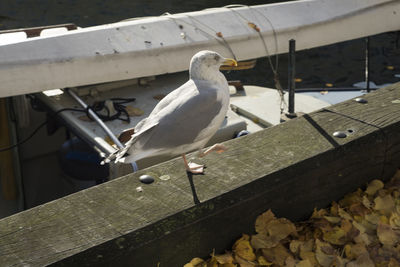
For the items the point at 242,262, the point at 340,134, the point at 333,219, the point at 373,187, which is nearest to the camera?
the point at 242,262

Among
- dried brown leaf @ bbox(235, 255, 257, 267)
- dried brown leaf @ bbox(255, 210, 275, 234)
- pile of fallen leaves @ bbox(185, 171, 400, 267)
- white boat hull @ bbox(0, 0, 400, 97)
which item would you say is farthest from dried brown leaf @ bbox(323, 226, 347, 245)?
white boat hull @ bbox(0, 0, 400, 97)

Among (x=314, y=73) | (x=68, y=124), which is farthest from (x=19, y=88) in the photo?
(x=314, y=73)

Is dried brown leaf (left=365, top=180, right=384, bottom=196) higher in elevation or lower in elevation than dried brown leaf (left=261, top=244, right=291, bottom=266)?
higher

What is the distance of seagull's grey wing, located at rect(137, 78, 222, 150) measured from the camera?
272cm

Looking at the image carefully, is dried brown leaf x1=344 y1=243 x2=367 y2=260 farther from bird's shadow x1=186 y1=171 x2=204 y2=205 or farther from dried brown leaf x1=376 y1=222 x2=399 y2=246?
bird's shadow x1=186 y1=171 x2=204 y2=205

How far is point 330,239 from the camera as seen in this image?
9.66ft

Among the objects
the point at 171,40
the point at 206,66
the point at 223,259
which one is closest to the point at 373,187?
the point at 223,259

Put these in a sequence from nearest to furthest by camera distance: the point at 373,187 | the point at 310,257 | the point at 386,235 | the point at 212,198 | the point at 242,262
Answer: the point at 212,198 → the point at 242,262 → the point at 310,257 → the point at 386,235 → the point at 373,187

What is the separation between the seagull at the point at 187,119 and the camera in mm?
2727

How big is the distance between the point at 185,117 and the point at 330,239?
1053 millimetres

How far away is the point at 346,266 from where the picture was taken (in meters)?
2.72

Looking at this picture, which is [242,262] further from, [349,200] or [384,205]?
[384,205]

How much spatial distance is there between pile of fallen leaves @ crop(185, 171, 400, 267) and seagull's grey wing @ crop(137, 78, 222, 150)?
1.91ft

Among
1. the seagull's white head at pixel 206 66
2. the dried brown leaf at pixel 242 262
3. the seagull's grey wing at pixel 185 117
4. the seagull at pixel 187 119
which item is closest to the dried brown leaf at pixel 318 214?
the dried brown leaf at pixel 242 262
